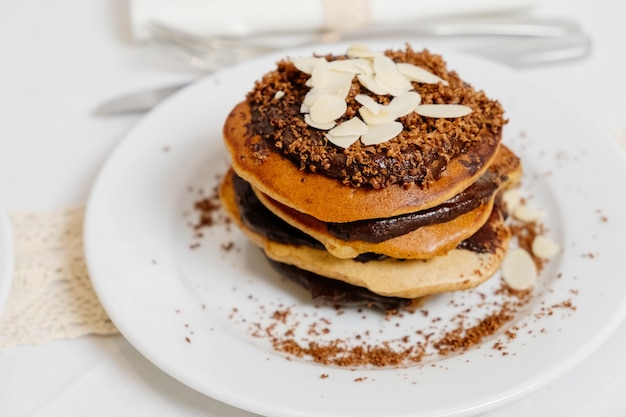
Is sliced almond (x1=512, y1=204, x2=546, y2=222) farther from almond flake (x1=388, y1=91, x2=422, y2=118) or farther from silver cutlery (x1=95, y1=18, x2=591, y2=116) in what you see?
silver cutlery (x1=95, y1=18, x2=591, y2=116)

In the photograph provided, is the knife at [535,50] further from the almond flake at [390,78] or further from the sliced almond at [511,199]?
the almond flake at [390,78]

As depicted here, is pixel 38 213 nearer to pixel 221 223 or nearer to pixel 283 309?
pixel 221 223

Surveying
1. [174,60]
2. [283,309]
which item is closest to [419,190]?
[283,309]

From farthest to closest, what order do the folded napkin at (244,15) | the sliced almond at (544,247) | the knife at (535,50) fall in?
1. the folded napkin at (244,15)
2. the knife at (535,50)
3. the sliced almond at (544,247)

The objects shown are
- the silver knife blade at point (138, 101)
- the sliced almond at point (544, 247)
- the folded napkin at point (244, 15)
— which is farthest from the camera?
the folded napkin at point (244, 15)

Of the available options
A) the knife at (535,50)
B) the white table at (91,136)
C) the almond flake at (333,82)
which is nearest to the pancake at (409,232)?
the almond flake at (333,82)

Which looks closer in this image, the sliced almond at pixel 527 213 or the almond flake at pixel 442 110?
the almond flake at pixel 442 110

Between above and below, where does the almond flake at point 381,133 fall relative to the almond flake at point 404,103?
below

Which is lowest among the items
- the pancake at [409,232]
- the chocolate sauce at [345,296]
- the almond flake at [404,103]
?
the chocolate sauce at [345,296]
